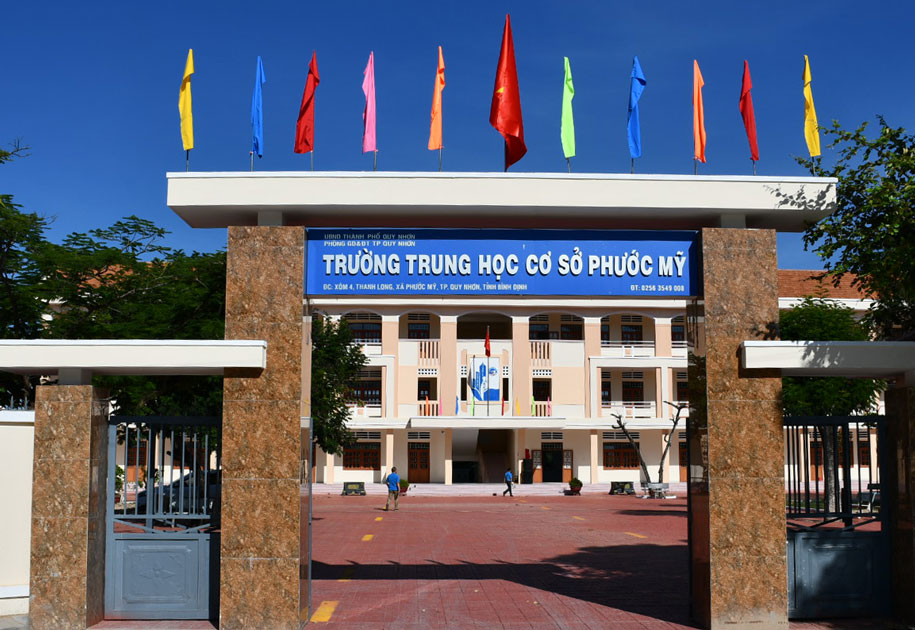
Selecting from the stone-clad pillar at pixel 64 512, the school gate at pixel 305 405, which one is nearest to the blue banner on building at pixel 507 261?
the school gate at pixel 305 405

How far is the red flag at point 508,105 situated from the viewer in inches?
412

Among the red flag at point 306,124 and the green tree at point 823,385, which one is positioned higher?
the red flag at point 306,124

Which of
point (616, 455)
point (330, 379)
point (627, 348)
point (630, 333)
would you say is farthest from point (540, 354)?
point (330, 379)

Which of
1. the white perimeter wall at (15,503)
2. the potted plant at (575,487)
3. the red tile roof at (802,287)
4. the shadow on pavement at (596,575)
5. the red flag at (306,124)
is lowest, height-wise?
the potted plant at (575,487)

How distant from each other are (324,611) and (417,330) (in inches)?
1534

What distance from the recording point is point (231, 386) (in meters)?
9.24

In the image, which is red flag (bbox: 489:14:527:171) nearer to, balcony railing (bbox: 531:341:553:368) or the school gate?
the school gate

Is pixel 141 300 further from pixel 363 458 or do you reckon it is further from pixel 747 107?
pixel 363 458

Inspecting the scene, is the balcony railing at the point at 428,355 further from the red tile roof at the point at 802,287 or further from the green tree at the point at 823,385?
the green tree at the point at 823,385

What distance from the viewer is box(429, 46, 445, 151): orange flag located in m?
10.8

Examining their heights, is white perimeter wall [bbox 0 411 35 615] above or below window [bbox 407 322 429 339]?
below

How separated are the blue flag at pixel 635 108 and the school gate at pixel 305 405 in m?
1.36

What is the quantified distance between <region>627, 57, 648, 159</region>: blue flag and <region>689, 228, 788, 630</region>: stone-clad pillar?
5.92 ft

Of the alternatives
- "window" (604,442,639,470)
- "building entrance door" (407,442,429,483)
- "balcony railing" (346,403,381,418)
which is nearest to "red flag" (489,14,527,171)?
"balcony railing" (346,403,381,418)
